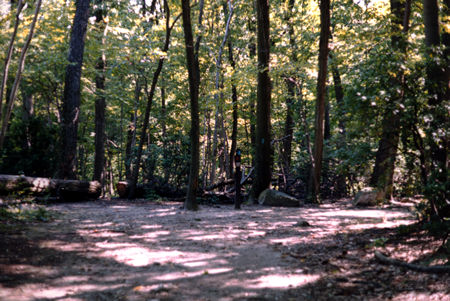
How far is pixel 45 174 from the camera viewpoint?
11812 mm

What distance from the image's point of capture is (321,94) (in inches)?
435

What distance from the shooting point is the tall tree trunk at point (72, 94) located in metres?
11.9

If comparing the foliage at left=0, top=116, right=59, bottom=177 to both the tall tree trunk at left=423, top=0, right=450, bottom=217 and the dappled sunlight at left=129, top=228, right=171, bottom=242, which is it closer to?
the dappled sunlight at left=129, top=228, right=171, bottom=242

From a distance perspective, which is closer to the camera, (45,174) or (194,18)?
(45,174)

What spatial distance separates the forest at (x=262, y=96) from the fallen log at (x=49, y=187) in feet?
0.14

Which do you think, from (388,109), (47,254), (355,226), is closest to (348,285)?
(388,109)

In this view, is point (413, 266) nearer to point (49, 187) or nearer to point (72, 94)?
point (49, 187)

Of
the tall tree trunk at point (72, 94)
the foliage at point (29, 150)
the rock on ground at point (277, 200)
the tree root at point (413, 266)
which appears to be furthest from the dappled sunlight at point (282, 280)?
the foliage at point (29, 150)

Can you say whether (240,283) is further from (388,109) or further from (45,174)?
(45,174)

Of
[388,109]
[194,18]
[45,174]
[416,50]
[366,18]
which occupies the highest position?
[194,18]

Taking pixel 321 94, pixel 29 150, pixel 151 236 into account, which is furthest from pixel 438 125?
pixel 29 150

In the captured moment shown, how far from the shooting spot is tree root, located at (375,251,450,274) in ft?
11.9

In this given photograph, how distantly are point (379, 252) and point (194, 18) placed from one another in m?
15.5

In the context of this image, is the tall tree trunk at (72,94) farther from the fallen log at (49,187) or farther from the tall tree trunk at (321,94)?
the tall tree trunk at (321,94)
